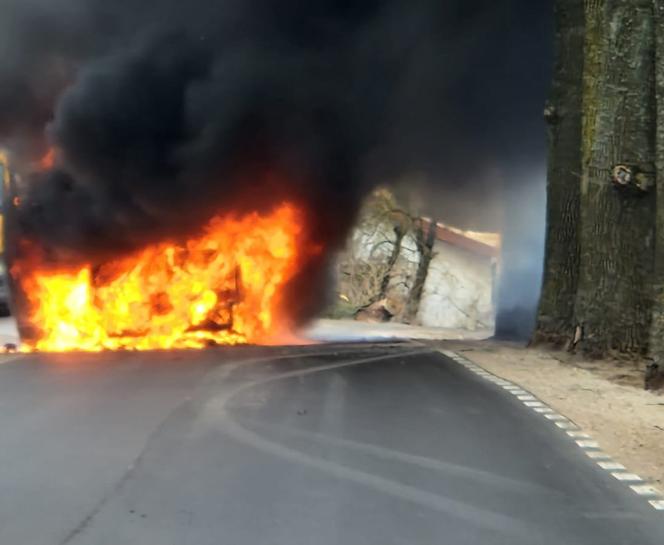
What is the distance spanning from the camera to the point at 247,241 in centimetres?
1471

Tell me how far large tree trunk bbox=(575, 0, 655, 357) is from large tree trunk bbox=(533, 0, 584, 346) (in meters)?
1.34

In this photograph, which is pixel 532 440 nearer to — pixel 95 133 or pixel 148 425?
pixel 148 425

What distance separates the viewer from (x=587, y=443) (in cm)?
594

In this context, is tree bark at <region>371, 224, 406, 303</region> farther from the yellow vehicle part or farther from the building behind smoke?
the yellow vehicle part

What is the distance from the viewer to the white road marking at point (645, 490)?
4.73 m

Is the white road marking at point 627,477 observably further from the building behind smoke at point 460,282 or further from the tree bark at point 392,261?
the building behind smoke at point 460,282

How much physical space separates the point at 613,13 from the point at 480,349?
483 cm

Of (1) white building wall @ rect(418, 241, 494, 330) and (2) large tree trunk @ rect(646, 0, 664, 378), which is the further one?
(1) white building wall @ rect(418, 241, 494, 330)

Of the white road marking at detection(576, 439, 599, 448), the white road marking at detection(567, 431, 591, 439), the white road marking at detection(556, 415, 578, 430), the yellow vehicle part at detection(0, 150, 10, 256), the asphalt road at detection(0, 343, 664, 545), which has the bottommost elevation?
the asphalt road at detection(0, 343, 664, 545)

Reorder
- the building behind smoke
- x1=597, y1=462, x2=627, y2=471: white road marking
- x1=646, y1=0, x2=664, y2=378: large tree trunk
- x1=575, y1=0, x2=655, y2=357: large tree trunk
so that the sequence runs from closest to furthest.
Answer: x1=597, y1=462, x2=627, y2=471: white road marking
x1=646, y1=0, x2=664, y2=378: large tree trunk
x1=575, y1=0, x2=655, y2=357: large tree trunk
the building behind smoke

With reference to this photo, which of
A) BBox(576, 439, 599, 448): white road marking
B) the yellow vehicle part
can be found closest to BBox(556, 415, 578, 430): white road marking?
BBox(576, 439, 599, 448): white road marking

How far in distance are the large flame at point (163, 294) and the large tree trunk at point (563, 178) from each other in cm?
489

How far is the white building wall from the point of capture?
28453 millimetres

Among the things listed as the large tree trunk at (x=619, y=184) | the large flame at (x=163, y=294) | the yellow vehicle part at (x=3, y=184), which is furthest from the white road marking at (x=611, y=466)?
the yellow vehicle part at (x=3, y=184)
